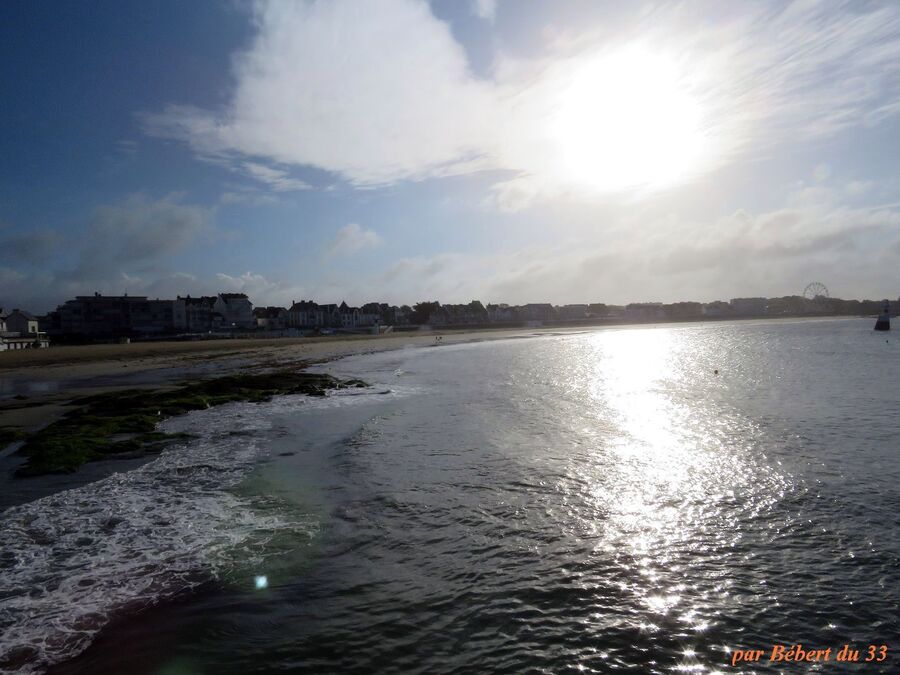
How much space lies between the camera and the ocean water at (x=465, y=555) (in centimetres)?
608

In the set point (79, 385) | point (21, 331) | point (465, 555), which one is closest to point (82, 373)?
point (79, 385)

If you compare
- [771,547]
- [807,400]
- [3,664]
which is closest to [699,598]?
[771,547]

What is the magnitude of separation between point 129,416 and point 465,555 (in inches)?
661

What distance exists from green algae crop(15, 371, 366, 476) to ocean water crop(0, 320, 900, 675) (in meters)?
1.94

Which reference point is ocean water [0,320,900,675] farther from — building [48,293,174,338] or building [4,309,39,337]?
building [48,293,174,338]

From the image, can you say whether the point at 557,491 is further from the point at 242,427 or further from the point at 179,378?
the point at 179,378

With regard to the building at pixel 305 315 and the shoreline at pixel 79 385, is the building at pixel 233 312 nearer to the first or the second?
the building at pixel 305 315

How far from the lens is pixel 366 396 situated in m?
26.4

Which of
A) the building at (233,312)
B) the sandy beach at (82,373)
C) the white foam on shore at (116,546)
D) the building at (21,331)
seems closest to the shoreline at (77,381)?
the sandy beach at (82,373)

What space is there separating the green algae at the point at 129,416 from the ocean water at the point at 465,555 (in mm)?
1939

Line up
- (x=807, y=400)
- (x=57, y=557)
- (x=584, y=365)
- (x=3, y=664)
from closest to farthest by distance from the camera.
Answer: (x=3, y=664) → (x=57, y=557) → (x=807, y=400) → (x=584, y=365)

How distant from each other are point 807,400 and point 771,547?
17951mm

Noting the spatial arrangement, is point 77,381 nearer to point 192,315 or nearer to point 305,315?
point 192,315

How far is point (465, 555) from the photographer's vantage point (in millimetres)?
8445
